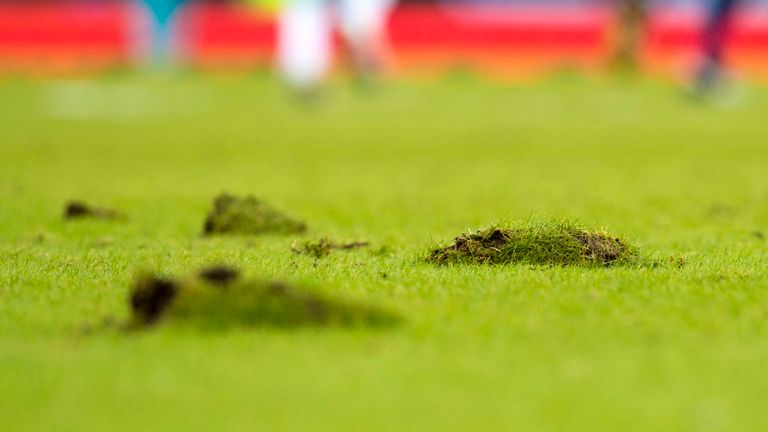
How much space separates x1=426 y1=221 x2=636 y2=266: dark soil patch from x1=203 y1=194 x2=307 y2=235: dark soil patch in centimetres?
117

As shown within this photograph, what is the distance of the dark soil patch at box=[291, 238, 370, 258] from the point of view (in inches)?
177

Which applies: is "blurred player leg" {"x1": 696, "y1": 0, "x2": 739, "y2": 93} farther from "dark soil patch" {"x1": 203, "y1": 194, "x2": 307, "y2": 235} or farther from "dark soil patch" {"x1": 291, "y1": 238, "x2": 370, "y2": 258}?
"dark soil patch" {"x1": 291, "y1": 238, "x2": 370, "y2": 258}

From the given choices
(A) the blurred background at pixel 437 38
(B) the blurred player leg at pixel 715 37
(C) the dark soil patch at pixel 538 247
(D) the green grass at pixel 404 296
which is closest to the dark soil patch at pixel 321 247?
(D) the green grass at pixel 404 296

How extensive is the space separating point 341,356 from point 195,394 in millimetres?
339

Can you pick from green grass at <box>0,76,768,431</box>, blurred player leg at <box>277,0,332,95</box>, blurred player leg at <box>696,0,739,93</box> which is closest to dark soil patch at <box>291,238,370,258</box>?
green grass at <box>0,76,768,431</box>

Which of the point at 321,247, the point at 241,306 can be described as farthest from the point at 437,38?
the point at 241,306

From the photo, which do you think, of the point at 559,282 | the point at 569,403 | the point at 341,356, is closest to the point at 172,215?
the point at 559,282

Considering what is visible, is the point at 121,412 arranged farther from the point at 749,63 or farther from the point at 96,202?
the point at 749,63

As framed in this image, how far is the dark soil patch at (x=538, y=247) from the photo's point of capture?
400 centimetres

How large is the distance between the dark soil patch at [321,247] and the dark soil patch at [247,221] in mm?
482

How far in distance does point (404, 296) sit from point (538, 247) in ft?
→ 2.05

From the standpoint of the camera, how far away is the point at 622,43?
20.8 metres

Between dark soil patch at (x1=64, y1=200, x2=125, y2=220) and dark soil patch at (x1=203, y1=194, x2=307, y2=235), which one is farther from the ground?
dark soil patch at (x1=203, y1=194, x2=307, y2=235)

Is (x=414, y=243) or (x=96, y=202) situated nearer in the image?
(x=414, y=243)
